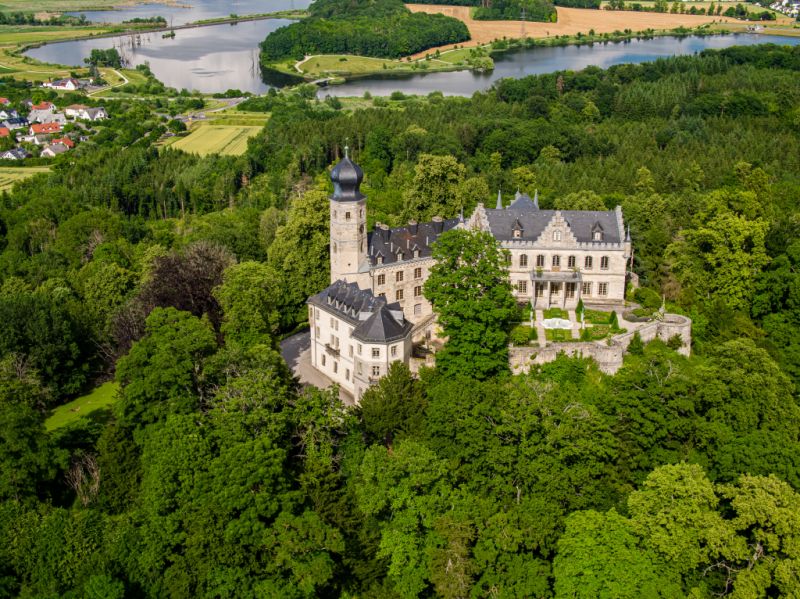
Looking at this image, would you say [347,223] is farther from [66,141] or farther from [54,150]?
[66,141]

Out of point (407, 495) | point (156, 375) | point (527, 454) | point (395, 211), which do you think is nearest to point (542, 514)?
point (527, 454)

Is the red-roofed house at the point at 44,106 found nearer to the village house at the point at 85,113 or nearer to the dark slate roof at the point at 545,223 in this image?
the village house at the point at 85,113

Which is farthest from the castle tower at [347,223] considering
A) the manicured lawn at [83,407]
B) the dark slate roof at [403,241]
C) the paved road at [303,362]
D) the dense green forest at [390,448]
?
the manicured lawn at [83,407]

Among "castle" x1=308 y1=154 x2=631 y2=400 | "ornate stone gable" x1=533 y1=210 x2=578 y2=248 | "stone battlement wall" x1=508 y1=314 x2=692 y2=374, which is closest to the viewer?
"stone battlement wall" x1=508 y1=314 x2=692 y2=374

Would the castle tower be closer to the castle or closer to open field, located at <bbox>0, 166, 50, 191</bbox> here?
the castle

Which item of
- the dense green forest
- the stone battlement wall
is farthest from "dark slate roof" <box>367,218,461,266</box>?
→ the stone battlement wall

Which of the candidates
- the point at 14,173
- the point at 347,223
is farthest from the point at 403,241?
the point at 14,173
